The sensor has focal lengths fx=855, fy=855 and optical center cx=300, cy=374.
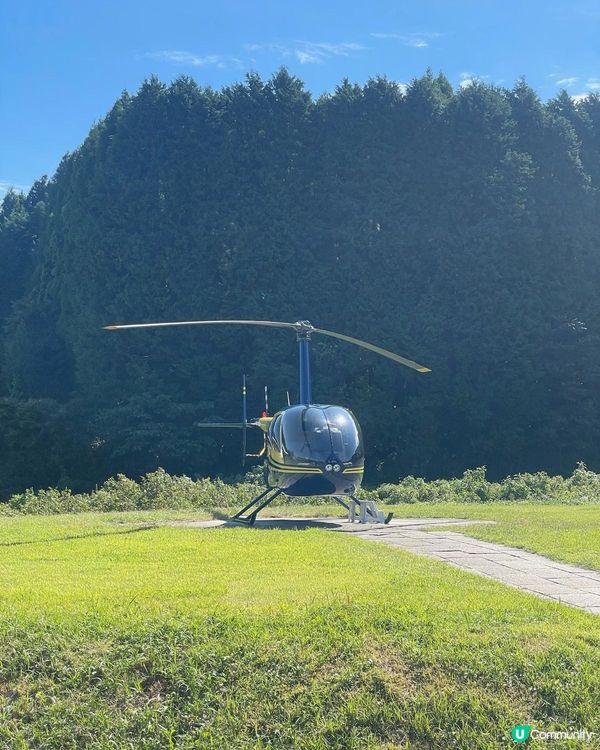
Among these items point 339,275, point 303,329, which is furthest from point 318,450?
point 339,275

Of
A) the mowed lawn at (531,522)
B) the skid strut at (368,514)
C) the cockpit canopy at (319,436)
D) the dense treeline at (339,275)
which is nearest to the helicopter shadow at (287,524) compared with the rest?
the skid strut at (368,514)

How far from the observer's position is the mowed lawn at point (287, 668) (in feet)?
16.6

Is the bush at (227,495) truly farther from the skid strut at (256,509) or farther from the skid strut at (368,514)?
the skid strut at (368,514)

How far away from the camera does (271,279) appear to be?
31.8 m

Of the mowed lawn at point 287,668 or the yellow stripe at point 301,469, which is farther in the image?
the yellow stripe at point 301,469

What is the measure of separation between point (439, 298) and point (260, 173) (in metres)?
8.36

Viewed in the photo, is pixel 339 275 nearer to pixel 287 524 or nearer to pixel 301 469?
pixel 287 524

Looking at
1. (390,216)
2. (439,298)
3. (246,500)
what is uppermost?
(390,216)

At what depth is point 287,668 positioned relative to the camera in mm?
5445

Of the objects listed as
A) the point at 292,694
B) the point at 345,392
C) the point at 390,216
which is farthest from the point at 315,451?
the point at 390,216

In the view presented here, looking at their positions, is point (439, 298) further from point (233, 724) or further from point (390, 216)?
point (233, 724)

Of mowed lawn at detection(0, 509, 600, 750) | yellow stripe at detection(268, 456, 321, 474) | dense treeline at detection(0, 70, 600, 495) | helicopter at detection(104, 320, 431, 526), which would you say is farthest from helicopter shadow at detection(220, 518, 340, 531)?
dense treeline at detection(0, 70, 600, 495)
